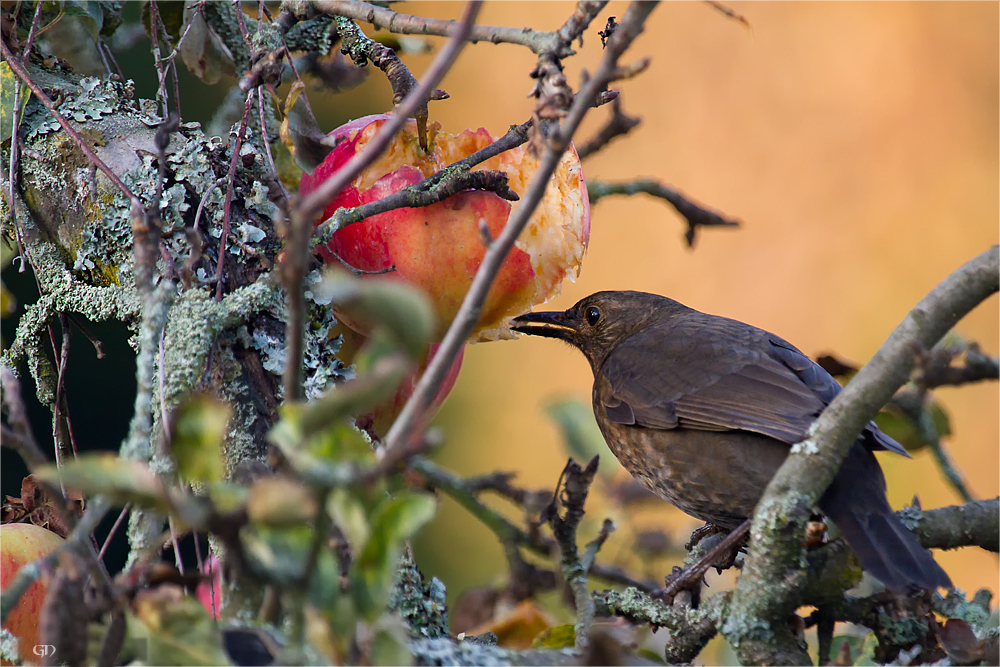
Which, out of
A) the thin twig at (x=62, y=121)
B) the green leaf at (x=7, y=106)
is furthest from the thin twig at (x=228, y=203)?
the green leaf at (x=7, y=106)

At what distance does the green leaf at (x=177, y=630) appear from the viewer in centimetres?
62

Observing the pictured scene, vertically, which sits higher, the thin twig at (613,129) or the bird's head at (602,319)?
the thin twig at (613,129)

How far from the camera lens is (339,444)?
58cm

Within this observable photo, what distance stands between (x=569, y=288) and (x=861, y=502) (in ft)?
8.03

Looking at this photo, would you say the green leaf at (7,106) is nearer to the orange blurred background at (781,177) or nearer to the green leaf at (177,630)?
the green leaf at (177,630)

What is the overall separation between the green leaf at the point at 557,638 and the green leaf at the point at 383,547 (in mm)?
744

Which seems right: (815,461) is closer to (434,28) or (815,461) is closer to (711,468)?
(434,28)

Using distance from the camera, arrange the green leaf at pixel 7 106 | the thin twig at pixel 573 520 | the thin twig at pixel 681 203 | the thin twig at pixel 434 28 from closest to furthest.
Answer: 1. the thin twig at pixel 573 520
2. the thin twig at pixel 434 28
3. the green leaf at pixel 7 106
4. the thin twig at pixel 681 203

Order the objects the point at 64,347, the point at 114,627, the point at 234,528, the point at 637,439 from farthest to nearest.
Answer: the point at 637,439
the point at 64,347
the point at 114,627
the point at 234,528

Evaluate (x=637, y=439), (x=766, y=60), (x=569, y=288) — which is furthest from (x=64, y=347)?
(x=766, y=60)

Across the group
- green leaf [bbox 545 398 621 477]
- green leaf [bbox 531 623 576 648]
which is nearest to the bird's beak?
green leaf [bbox 545 398 621 477]

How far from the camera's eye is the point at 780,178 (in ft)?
12.4

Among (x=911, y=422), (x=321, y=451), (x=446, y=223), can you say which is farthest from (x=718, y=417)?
(x=321, y=451)

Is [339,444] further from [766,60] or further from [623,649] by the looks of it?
[766,60]
